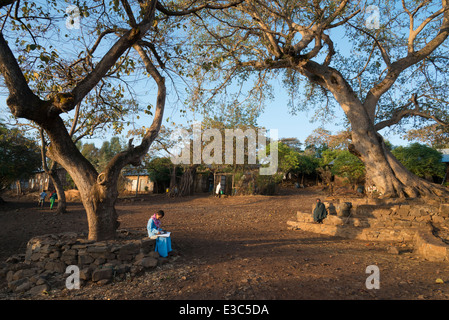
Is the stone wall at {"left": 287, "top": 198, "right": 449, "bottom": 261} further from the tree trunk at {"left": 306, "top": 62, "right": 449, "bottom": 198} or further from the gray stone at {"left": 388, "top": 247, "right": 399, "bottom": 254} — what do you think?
the tree trunk at {"left": 306, "top": 62, "right": 449, "bottom": 198}

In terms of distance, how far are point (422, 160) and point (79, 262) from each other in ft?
64.4

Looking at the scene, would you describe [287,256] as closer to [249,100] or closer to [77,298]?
[77,298]

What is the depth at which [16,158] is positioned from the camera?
1791cm

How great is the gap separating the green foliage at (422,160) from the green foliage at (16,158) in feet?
77.3

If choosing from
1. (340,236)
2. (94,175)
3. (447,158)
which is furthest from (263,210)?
(447,158)

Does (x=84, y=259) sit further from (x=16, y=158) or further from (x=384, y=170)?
(x=16, y=158)

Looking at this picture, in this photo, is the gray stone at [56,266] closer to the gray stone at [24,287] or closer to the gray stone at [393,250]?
the gray stone at [24,287]

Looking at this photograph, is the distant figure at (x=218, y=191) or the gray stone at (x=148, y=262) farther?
the distant figure at (x=218, y=191)

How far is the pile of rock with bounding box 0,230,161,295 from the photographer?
518 centimetres

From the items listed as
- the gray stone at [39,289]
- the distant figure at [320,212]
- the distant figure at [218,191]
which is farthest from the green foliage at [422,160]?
the gray stone at [39,289]

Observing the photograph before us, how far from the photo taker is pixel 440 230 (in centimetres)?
800

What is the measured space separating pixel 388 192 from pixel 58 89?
451 inches

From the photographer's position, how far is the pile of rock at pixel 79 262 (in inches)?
204

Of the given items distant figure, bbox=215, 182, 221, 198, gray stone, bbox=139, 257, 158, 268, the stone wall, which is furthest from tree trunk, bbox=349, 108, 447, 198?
distant figure, bbox=215, 182, 221, 198
